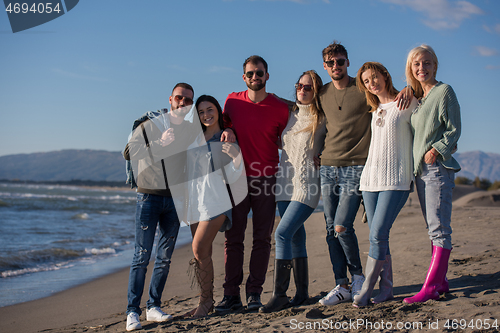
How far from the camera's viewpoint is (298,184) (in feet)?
10.1

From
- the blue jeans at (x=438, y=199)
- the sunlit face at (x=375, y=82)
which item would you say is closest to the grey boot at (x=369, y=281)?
the blue jeans at (x=438, y=199)

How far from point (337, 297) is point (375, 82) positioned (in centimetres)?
176

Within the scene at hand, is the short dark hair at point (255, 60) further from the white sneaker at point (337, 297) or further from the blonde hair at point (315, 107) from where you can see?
the white sneaker at point (337, 297)

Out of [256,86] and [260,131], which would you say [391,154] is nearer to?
[260,131]

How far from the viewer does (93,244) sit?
30.5 ft

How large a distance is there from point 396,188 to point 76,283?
5.10 m

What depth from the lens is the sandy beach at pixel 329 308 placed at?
2.50 metres

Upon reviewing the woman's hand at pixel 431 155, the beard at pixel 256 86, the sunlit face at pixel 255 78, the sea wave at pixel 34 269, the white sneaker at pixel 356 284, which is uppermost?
the sunlit face at pixel 255 78

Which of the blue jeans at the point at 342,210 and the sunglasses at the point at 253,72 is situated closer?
the blue jeans at the point at 342,210

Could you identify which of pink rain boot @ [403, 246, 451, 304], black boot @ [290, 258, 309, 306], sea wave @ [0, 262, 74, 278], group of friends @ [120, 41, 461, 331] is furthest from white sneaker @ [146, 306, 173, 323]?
sea wave @ [0, 262, 74, 278]

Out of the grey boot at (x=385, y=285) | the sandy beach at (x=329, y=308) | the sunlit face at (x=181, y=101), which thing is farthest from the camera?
the sunlit face at (x=181, y=101)

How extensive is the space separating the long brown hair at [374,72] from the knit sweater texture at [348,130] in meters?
0.06

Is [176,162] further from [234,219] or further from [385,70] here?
[385,70]

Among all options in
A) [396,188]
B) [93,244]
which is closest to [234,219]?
[396,188]
